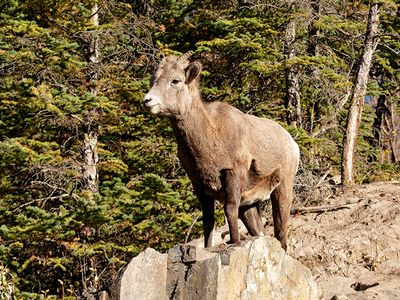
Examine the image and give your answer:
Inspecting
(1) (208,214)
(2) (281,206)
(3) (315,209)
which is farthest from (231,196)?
(3) (315,209)

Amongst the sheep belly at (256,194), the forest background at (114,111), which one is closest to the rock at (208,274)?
the sheep belly at (256,194)

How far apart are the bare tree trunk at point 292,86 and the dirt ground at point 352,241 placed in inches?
83.1

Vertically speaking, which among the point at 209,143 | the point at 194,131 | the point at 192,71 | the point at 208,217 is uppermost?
the point at 192,71

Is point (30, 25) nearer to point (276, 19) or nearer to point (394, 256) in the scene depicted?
point (276, 19)

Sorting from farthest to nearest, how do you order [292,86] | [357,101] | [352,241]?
[292,86] → [357,101] → [352,241]

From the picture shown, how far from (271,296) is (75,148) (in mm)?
7668

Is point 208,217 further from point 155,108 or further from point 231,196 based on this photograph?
point 155,108

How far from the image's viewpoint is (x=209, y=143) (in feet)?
25.1

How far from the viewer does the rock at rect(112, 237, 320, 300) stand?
6973 millimetres

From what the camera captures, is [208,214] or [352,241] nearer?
[208,214]

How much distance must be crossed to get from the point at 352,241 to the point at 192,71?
5560 mm

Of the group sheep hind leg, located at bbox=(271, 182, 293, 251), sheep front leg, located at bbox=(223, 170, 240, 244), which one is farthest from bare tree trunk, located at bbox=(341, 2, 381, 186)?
sheep front leg, located at bbox=(223, 170, 240, 244)

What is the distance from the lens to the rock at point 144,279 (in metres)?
6.89

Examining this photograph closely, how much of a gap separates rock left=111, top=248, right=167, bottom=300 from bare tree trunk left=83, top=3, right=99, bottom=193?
665 centimetres
